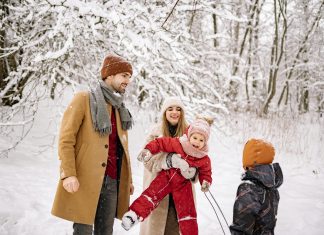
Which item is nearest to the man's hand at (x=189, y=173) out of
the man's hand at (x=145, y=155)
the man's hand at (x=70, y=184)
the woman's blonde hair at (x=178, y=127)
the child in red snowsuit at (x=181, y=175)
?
the child in red snowsuit at (x=181, y=175)

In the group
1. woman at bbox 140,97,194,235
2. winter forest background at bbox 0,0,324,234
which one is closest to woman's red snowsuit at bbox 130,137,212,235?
woman at bbox 140,97,194,235

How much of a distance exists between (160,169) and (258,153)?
2.77 feet

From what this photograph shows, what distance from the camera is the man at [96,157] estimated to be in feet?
7.20

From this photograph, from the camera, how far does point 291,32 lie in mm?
16812

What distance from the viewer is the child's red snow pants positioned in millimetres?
2516

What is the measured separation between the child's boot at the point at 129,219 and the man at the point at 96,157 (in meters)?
0.13

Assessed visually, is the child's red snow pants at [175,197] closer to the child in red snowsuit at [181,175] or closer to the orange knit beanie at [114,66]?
the child in red snowsuit at [181,175]

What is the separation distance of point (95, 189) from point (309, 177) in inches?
187

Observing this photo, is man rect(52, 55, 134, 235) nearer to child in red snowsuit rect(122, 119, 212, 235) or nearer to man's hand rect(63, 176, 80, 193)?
man's hand rect(63, 176, 80, 193)

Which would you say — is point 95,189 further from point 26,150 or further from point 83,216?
point 26,150

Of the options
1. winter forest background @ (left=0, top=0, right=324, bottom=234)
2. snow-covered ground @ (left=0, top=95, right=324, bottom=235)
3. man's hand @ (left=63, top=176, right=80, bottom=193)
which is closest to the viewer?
man's hand @ (left=63, top=176, right=80, bottom=193)

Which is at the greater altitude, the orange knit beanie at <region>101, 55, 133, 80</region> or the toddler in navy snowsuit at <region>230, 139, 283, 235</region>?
the orange knit beanie at <region>101, 55, 133, 80</region>

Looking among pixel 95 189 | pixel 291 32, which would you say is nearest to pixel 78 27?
pixel 95 189

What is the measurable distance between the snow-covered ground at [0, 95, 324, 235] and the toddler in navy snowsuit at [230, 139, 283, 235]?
122cm
